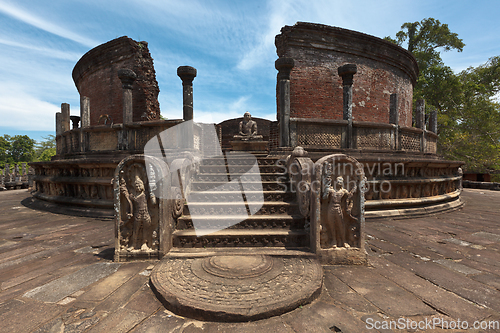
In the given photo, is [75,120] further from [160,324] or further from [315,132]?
[160,324]

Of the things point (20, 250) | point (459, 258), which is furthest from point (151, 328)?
point (459, 258)

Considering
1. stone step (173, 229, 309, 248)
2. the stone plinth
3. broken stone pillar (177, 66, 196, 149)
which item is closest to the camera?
stone step (173, 229, 309, 248)

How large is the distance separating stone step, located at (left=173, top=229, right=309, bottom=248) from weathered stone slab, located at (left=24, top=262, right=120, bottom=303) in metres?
0.90

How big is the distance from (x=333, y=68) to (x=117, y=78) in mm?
11698

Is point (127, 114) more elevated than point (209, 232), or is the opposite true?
point (127, 114)

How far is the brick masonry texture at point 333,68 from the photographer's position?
1037 centimetres

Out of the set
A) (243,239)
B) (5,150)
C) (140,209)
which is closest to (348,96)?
(243,239)

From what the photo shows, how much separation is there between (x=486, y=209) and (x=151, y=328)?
9.66 metres

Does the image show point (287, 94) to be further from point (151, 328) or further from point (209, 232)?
point (151, 328)

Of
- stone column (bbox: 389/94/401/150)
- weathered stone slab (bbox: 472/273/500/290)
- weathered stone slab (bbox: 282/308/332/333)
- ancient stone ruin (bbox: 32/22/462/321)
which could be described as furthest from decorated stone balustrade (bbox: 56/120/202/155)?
stone column (bbox: 389/94/401/150)

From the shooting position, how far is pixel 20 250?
3439 mm

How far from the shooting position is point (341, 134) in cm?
636

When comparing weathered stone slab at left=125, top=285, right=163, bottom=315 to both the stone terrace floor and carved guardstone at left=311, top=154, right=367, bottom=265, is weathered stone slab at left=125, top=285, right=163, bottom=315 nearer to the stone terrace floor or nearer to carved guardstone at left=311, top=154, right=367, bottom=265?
the stone terrace floor

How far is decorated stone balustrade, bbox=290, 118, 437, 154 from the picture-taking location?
6.20 meters
